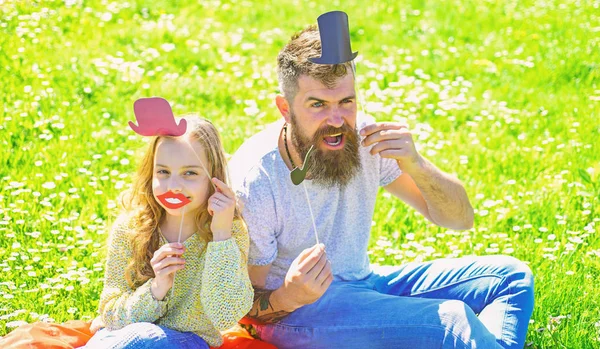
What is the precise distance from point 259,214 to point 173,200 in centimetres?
40

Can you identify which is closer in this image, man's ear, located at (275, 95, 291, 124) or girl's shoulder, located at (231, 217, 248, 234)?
girl's shoulder, located at (231, 217, 248, 234)

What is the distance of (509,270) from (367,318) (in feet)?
2.26

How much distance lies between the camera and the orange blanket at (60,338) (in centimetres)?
341

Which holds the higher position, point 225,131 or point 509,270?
point 225,131

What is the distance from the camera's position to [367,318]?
11.0ft

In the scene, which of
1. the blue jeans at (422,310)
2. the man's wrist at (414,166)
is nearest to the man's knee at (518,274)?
the blue jeans at (422,310)

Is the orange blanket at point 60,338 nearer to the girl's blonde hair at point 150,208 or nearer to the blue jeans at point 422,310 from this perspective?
the blue jeans at point 422,310

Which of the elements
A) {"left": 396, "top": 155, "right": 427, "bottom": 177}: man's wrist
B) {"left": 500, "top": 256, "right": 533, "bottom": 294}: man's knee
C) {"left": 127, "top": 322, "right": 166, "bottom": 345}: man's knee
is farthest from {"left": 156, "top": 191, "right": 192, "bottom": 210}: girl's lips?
{"left": 500, "top": 256, "right": 533, "bottom": 294}: man's knee

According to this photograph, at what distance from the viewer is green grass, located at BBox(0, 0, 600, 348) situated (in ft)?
14.3

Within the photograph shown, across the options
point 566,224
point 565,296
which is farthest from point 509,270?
point 566,224

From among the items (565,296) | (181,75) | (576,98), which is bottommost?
(565,296)

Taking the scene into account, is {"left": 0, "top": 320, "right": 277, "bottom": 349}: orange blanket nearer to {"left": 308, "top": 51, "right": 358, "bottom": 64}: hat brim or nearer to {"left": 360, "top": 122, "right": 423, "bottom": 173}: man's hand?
{"left": 360, "top": 122, "right": 423, "bottom": 173}: man's hand

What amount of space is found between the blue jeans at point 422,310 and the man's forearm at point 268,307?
0.04 meters

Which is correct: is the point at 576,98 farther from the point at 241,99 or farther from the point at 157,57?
the point at 157,57
